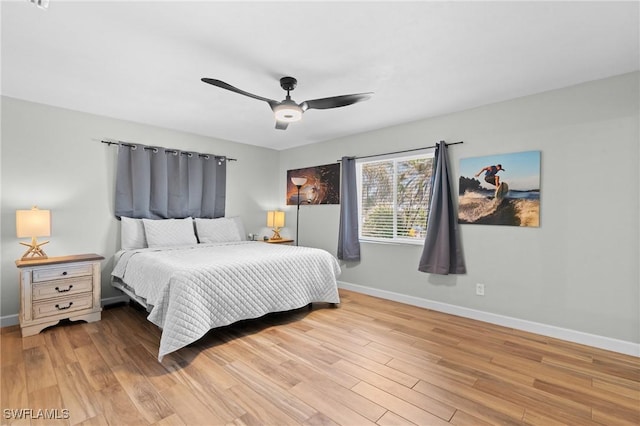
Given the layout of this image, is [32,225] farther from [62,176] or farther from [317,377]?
[317,377]

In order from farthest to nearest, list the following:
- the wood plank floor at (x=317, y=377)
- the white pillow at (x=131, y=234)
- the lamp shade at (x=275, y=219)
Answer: the lamp shade at (x=275, y=219), the white pillow at (x=131, y=234), the wood plank floor at (x=317, y=377)

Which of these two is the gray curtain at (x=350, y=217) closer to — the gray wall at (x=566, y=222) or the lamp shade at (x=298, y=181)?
the lamp shade at (x=298, y=181)

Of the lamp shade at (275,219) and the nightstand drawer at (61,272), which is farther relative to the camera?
the lamp shade at (275,219)

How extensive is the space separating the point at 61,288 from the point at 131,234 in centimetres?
90

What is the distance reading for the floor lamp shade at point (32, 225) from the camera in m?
2.91

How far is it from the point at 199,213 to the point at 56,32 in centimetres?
282

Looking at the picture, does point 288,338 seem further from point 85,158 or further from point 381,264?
point 85,158

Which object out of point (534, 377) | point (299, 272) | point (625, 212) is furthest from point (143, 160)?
point (625, 212)

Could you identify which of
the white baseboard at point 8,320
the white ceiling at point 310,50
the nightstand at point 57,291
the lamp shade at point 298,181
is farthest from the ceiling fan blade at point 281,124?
the white baseboard at point 8,320

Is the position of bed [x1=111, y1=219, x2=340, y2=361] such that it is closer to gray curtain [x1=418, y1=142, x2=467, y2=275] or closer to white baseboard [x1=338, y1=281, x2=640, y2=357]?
white baseboard [x1=338, y1=281, x2=640, y2=357]

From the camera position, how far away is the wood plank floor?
1760 millimetres

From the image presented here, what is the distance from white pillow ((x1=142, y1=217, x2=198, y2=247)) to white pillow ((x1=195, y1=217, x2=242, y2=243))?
143mm

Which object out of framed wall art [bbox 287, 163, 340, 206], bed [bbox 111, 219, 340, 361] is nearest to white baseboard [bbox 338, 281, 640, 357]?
bed [bbox 111, 219, 340, 361]

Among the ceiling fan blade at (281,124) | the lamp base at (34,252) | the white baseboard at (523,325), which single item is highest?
the ceiling fan blade at (281,124)
